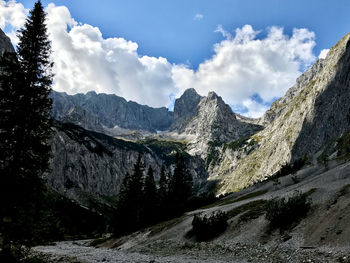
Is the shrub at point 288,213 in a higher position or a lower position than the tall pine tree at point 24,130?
lower

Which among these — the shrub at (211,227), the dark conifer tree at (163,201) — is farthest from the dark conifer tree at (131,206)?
the shrub at (211,227)

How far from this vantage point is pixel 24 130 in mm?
21000

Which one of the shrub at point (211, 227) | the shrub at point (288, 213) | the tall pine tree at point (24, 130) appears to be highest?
the tall pine tree at point (24, 130)

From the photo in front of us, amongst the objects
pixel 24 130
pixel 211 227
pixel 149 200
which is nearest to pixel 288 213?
pixel 211 227

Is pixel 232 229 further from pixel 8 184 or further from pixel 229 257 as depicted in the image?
pixel 8 184

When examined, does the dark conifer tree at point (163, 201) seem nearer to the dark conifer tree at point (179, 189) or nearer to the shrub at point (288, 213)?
the dark conifer tree at point (179, 189)

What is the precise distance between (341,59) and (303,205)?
195m

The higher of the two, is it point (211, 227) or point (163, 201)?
point (163, 201)

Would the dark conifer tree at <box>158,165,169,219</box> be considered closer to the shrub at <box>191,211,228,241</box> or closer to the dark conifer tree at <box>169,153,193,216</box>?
the dark conifer tree at <box>169,153,193,216</box>

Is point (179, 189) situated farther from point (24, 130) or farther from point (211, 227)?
point (24, 130)

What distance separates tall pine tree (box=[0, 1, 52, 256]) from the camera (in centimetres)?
1831

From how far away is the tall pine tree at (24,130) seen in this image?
18312mm

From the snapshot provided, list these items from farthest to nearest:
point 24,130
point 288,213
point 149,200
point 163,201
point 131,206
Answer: point 163,201 < point 149,200 < point 131,206 < point 288,213 < point 24,130

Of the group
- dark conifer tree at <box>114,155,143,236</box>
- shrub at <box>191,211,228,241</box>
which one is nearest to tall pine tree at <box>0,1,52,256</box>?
shrub at <box>191,211,228,241</box>
